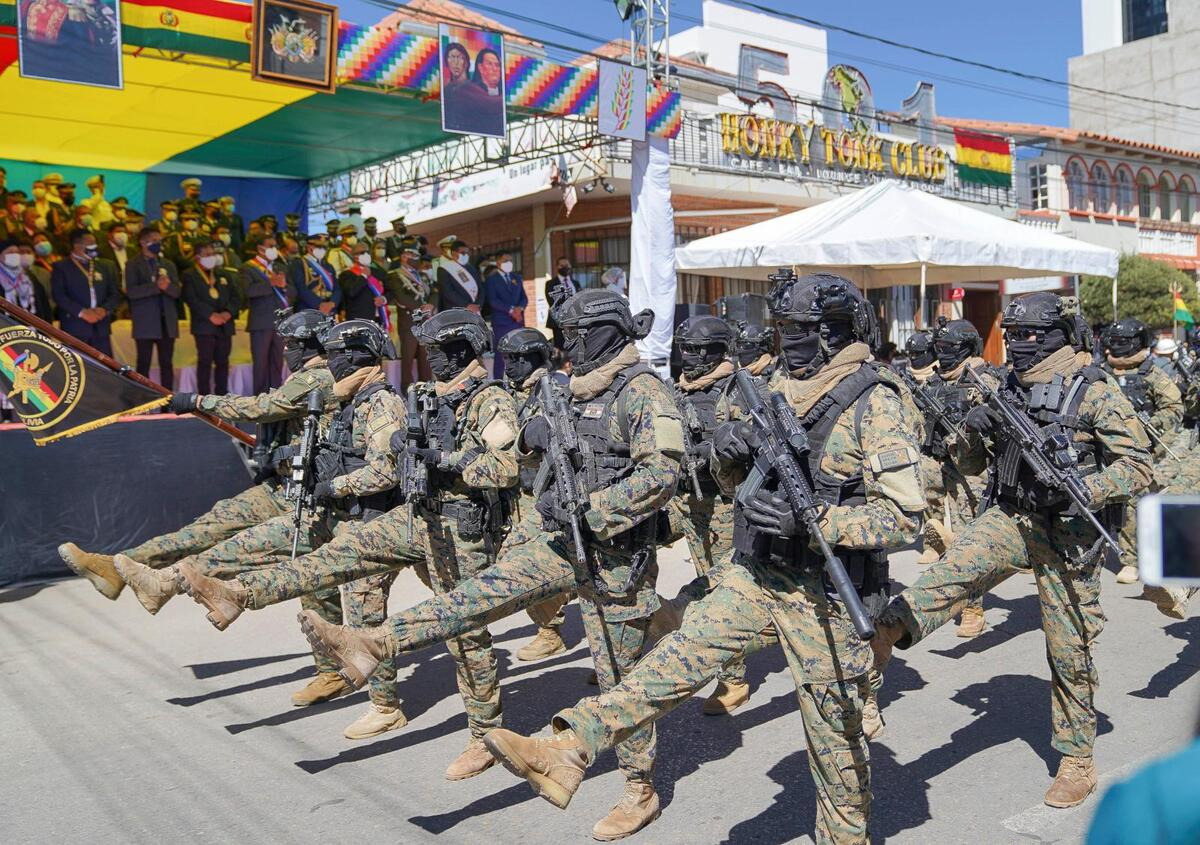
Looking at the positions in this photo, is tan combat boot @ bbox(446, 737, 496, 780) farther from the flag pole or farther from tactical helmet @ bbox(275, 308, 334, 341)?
the flag pole

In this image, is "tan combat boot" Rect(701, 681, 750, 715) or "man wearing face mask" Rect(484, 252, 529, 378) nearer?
"tan combat boot" Rect(701, 681, 750, 715)

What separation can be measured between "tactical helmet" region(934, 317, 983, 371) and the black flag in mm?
5988

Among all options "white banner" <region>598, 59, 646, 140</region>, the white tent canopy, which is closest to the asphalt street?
the white tent canopy

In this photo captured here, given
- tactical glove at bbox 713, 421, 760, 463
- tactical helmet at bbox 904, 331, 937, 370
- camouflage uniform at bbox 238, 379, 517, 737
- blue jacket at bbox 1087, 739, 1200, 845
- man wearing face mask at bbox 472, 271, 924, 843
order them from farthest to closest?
1. tactical helmet at bbox 904, 331, 937, 370
2. camouflage uniform at bbox 238, 379, 517, 737
3. tactical glove at bbox 713, 421, 760, 463
4. man wearing face mask at bbox 472, 271, 924, 843
5. blue jacket at bbox 1087, 739, 1200, 845

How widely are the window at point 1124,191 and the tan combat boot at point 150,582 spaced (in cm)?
3553

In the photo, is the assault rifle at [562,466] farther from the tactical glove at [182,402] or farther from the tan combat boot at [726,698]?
the tactical glove at [182,402]

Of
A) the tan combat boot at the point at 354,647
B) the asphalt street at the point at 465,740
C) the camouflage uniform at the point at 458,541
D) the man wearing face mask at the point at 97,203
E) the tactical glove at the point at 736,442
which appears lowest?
the asphalt street at the point at 465,740

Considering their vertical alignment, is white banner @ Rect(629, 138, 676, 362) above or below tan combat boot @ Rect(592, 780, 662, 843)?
above

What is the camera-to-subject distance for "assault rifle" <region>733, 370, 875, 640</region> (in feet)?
10.2

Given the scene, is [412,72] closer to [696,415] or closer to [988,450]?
[696,415]

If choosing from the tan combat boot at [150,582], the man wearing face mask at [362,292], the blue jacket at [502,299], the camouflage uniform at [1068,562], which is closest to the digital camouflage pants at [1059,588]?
the camouflage uniform at [1068,562]

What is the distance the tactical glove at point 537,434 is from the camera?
434 cm

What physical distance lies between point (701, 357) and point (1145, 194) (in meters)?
34.6

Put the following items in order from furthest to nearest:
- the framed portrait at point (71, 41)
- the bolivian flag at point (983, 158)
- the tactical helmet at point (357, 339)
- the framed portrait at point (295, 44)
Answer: the bolivian flag at point (983, 158), the framed portrait at point (295, 44), the framed portrait at point (71, 41), the tactical helmet at point (357, 339)
